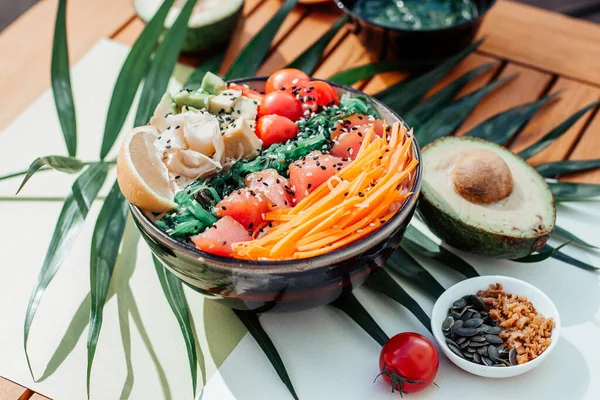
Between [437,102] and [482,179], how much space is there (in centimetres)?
57

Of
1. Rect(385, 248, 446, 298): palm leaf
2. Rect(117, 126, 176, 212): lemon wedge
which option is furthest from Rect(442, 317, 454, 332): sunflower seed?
Rect(117, 126, 176, 212): lemon wedge

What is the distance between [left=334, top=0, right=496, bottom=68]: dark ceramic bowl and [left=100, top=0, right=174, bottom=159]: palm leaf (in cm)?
64

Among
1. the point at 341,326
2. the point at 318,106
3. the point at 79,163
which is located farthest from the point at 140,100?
the point at 341,326

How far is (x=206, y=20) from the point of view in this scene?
2.42 m

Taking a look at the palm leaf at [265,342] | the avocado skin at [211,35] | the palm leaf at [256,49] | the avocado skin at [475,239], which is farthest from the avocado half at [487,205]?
A: the avocado skin at [211,35]

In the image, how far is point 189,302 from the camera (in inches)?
67.9

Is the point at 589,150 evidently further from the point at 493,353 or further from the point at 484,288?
the point at 493,353

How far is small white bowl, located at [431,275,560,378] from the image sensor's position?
1.49m

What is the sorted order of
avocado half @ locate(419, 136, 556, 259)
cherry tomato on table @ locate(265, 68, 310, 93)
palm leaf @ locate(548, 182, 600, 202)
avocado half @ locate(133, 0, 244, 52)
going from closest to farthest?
avocado half @ locate(419, 136, 556, 259), cherry tomato on table @ locate(265, 68, 310, 93), palm leaf @ locate(548, 182, 600, 202), avocado half @ locate(133, 0, 244, 52)

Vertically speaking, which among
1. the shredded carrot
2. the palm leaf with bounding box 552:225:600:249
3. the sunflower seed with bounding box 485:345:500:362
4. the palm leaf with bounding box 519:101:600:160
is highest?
the shredded carrot

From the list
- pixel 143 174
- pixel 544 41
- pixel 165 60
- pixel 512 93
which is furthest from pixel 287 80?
pixel 544 41

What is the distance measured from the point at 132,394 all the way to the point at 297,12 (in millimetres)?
1716

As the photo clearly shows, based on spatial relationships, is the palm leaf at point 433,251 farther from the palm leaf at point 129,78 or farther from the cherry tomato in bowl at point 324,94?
the palm leaf at point 129,78

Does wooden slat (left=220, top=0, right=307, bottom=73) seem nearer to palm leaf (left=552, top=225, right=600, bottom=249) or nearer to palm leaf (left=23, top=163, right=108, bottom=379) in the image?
palm leaf (left=23, top=163, right=108, bottom=379)
